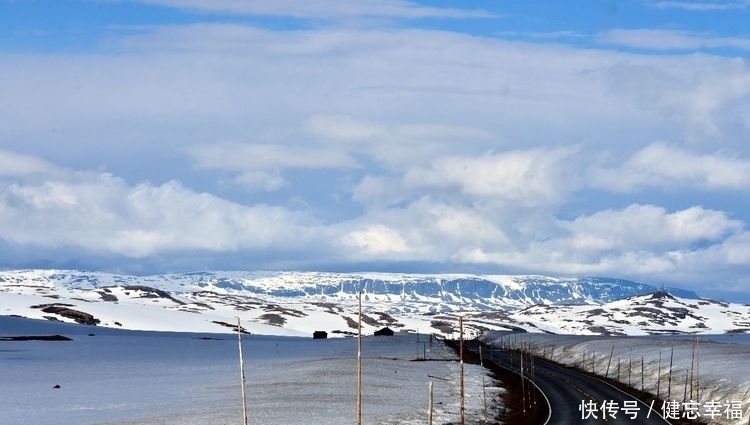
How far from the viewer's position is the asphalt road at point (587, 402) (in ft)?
318

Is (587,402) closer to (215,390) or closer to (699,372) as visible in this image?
(699,372)

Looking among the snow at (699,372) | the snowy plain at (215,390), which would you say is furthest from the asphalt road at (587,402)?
the snowy plain at (215,390)

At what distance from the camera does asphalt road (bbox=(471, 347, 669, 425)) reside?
96.8 metres

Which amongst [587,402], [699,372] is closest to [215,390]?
[587,402]

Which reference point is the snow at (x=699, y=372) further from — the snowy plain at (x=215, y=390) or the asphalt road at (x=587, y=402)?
the snowy plain at (x=215, y=390)

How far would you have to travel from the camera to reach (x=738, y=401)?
4129 inches

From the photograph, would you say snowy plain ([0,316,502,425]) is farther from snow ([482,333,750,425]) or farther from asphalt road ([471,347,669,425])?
snow ([482,333,750,425])

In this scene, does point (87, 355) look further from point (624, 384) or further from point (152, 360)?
point (624, 384)

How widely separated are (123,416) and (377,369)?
7698 cm

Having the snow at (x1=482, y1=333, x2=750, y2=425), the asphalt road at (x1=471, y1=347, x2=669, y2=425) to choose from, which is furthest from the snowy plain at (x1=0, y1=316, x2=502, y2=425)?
the snow at (x1=482, y1=333, x2=750, y2=425)

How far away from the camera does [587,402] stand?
11606 centimetres

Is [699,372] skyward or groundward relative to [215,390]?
skyward

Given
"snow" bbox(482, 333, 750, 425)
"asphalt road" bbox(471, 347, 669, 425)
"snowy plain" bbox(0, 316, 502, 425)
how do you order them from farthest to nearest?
"snow" bbox(482, 333, 750, 425), "asphalt road" bbox(471, 347, 669, 425), "snowy plain" bbox(0, 316, 502, 425)

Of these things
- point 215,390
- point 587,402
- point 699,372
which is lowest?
point 587,402
